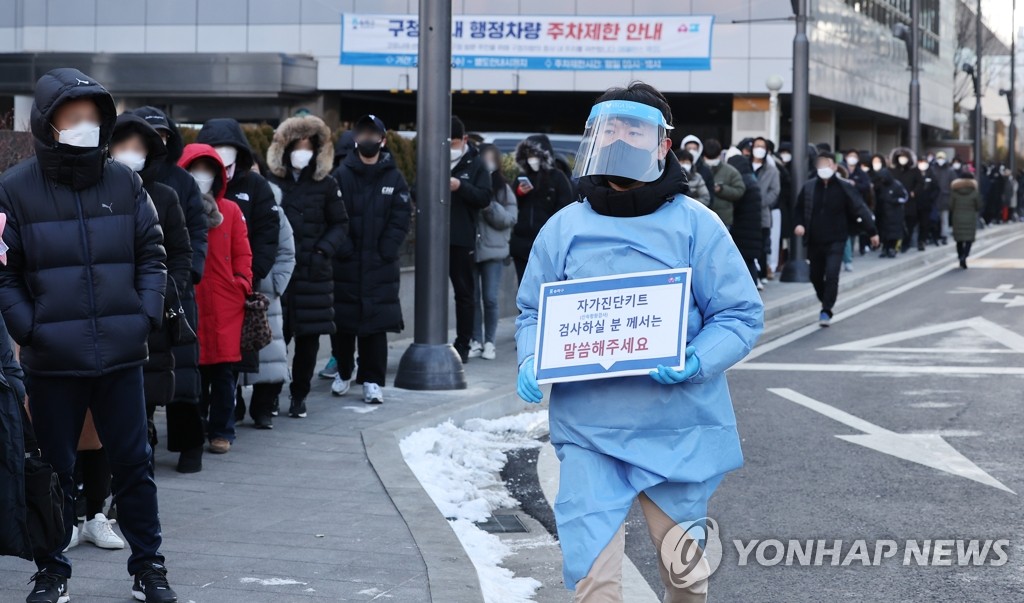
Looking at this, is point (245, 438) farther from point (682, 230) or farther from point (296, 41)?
point (296, 41)

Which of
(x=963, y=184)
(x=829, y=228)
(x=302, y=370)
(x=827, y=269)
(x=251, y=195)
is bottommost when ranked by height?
(x=302, y=370)

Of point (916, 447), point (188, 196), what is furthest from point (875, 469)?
point (188, 196)

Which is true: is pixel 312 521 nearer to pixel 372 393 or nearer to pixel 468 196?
pixel 372 393

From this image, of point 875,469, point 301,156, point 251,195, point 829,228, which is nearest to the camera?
point 875,469

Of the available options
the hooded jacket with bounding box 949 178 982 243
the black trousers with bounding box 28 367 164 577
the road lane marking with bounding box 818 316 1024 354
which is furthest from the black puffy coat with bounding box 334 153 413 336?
the hooded jacket with bounding box 949 178 982 243

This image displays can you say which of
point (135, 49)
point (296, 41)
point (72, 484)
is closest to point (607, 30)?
point (296, 41)

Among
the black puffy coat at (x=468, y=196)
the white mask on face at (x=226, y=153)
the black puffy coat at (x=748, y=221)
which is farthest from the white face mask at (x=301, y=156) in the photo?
the black puffy coat at (x=748, y=221)

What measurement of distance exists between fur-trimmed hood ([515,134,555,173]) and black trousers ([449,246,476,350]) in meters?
1.32

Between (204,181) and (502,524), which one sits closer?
(502,524)

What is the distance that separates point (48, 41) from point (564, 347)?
39.7 metres

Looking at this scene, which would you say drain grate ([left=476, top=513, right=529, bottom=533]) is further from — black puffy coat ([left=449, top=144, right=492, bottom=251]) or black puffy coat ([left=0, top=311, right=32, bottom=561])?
black puffy coat ([left=449, top=144, right=492, bottom=251])

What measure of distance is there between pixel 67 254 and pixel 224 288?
295 centimetres

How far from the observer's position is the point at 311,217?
9.07 m

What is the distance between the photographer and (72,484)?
525 centimetres
